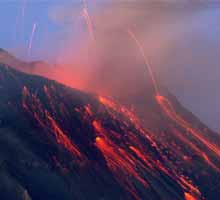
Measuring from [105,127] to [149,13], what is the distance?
48361mm

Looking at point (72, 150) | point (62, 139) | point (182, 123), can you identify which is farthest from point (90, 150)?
point (182, 123)

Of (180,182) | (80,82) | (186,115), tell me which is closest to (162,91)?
(186,115)

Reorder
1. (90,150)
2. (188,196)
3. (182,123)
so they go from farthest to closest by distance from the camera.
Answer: (182,123)
(90,150)
(188,196)

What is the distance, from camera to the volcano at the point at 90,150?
13250mm

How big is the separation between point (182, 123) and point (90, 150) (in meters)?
6.95

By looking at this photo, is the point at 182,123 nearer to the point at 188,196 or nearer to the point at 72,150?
the point at 188,196

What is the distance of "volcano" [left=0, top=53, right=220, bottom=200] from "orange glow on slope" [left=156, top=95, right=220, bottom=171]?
76 millimetres

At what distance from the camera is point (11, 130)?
14.6 meters

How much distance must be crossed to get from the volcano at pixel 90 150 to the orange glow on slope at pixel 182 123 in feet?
0.25

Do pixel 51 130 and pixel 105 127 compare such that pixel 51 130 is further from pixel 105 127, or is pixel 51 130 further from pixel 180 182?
pixel 180 182

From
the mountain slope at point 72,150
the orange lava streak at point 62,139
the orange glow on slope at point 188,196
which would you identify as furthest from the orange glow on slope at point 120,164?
the orange glow on slope at point 188,196

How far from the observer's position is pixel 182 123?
2059 cm

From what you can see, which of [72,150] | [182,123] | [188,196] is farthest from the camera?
[182,123]

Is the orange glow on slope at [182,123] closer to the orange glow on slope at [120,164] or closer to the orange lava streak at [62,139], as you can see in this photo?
the orange glow on slope at [120,164]
